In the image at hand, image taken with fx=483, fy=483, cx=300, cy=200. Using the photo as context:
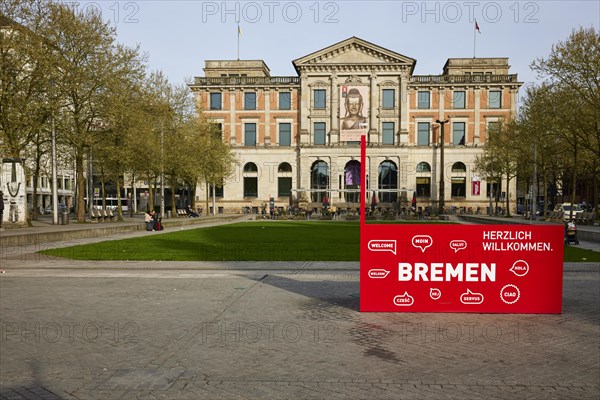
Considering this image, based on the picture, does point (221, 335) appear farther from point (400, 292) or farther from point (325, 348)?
point (400, 292)

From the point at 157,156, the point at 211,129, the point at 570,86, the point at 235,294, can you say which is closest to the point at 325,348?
the point at 235,294

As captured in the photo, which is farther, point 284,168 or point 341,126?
point 284,168

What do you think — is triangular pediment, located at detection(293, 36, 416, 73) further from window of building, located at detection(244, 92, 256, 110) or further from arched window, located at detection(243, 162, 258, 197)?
arched window, located at detection(243, 162, 258, 197)

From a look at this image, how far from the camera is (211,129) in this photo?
185 feet

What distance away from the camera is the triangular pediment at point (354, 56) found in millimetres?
67562

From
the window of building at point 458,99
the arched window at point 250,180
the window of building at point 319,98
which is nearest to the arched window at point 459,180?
the window of building at point 458,99

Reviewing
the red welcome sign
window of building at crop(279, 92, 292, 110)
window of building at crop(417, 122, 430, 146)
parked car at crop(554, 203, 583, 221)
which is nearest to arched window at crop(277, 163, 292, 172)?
window of building at crop(279, 92, 292, 110)

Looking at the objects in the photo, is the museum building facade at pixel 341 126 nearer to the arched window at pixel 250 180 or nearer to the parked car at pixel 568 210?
the arched window at pixel 250 180

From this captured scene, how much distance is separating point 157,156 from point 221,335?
115 feet

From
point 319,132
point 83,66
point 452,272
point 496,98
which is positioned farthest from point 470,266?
point 496,98

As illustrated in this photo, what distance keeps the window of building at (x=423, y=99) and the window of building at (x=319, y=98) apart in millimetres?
13710

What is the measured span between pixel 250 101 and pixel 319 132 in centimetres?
1147

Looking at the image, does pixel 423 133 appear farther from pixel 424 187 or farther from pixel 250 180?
pixel 250 180

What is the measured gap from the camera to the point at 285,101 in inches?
2835
